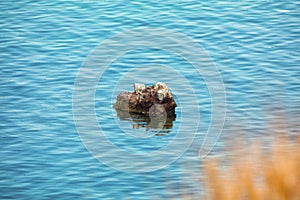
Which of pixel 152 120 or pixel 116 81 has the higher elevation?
pixel 116 81

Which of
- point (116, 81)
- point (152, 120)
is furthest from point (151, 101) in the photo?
point (116, 81)

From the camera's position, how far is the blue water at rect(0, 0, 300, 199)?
20891 millimetres

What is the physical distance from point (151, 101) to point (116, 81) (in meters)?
3.77

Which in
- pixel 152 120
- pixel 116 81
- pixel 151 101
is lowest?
pixel 152 120

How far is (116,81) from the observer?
A: 2911 cm

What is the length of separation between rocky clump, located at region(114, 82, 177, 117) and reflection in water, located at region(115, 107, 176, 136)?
0.12 ft

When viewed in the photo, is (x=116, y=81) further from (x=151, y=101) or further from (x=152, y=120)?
(x=152, y=120)

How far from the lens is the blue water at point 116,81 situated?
20.9 metres

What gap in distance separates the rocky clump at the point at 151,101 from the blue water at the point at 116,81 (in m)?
0.54

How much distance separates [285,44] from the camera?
1262 inches

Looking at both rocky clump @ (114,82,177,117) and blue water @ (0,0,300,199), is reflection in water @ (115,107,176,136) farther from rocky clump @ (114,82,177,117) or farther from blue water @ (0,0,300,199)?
blue water @ (0,0,300,199)

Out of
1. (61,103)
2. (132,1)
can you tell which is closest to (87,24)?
(132,1)

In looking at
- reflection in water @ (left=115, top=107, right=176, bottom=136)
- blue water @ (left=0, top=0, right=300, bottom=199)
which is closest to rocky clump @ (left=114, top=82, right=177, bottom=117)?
reflection in water @ (left=115, top=107, right=176, bottom=136)

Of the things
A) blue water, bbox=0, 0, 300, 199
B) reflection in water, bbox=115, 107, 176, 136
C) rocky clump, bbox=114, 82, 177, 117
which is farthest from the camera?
rocky clump, bbox=114, 82, 177, 117
